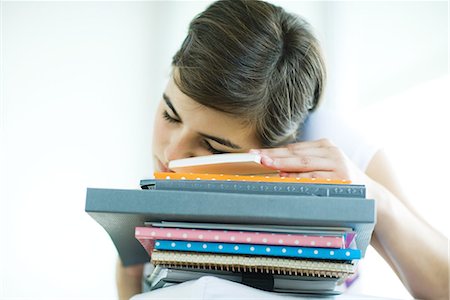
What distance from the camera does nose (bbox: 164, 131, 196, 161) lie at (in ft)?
3.04

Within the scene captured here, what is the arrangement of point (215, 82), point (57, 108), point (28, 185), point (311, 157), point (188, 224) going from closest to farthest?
1. point (188, 224)
2. point (311, 157)
3. point (215, 82)
4. point (28, 185)
5. point (57, 108)

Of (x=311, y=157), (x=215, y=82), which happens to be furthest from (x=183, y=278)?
(x=215, y=82)

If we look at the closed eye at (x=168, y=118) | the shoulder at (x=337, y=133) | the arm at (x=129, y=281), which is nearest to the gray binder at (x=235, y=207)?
the closed eye at (x=168, y=118)

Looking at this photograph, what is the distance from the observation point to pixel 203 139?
929mm

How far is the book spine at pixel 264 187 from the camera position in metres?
0.50

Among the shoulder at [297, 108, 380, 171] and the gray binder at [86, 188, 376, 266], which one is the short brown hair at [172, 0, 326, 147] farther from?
the gray binder at [86, 188, 376, 266]

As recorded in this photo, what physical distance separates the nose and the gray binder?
449 mm

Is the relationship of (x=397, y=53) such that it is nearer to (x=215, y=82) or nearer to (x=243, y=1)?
(x=243, y=1)

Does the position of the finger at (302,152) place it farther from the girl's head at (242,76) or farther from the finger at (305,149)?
the girl's head at (242,76)

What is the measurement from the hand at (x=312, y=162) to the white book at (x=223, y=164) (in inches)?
1.5

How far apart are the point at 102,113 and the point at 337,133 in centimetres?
106

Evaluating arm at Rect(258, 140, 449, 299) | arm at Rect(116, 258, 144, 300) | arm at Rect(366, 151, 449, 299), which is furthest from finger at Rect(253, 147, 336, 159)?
arm at Rect(116, 258, 144, 300)

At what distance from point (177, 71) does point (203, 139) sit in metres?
0.14

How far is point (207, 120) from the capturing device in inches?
35.7
